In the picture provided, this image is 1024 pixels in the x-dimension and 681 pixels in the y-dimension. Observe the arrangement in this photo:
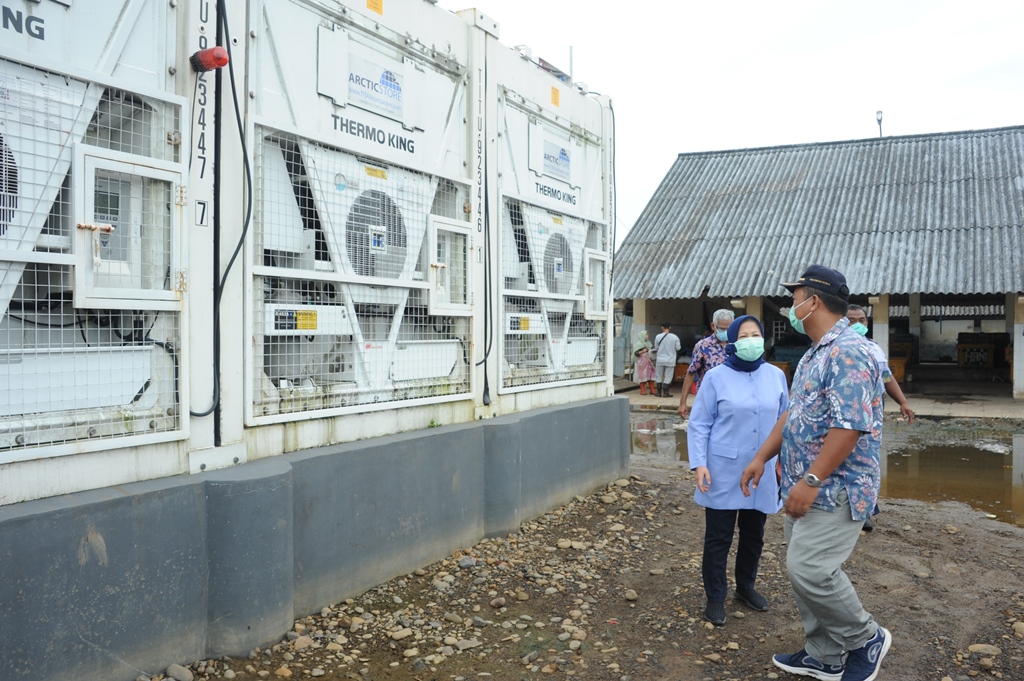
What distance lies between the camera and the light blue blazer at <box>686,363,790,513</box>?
179 inches

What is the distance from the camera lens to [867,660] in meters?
3.72

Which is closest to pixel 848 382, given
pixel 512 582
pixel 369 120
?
pixel 512 582

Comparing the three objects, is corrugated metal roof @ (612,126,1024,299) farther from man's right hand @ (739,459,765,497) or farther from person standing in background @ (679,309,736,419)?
man's right hand @ (739,459,765,497)

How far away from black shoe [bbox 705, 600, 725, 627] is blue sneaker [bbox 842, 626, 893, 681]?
862mm

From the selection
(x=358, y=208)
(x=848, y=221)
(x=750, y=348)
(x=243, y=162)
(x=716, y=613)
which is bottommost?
(x=716, y=613)

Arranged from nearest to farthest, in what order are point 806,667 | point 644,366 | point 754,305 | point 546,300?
1. point 806,667
2. point 546,300
3. point 644,366
4. point 754,305

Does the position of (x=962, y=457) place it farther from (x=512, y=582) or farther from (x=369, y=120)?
(x=369, y=120)

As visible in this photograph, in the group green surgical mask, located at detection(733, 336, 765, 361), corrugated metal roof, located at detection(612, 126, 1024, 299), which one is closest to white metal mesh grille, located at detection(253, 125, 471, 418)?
green surgical mask, located at detection(733, 336, 765, 361)

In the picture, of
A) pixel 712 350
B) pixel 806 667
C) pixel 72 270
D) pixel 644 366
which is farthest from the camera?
pixel 644 366

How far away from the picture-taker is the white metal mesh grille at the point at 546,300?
6717 mm

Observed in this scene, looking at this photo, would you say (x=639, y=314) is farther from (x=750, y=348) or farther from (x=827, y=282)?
(x=827, y=282)

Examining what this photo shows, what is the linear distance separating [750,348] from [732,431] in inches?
19.1

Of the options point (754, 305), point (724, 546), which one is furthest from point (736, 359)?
point (754, 305)

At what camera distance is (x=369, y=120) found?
5137 mm
